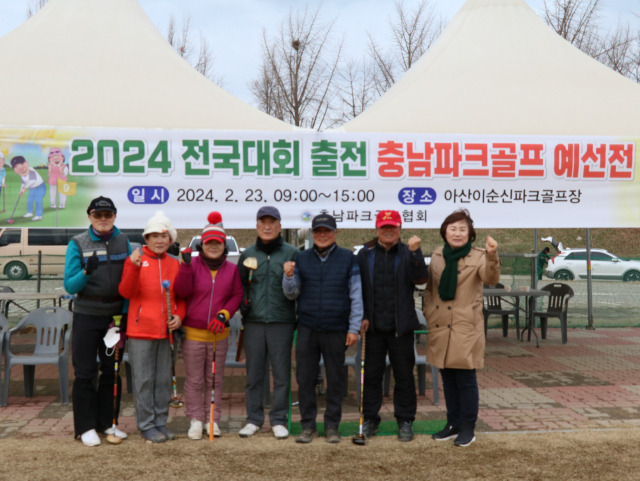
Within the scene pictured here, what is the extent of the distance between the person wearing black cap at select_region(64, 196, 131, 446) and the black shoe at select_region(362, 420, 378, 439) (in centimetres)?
184

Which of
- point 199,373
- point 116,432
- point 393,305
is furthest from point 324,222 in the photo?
point 116,432

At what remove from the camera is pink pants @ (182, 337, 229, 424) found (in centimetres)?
499

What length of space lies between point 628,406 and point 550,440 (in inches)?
63.3

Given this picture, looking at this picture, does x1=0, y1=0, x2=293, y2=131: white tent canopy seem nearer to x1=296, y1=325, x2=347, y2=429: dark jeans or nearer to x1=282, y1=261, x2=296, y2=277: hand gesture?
x1=282, y1=261, x2=296, y2=277: hand gesture

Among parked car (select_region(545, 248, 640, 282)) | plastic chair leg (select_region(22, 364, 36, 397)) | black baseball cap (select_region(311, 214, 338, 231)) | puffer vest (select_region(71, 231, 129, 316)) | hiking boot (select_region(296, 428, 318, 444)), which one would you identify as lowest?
hiking boot (select_region(296, 428, 318, 444))

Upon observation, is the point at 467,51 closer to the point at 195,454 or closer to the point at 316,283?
the point at 316,283

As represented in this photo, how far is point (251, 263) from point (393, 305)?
3.69 ft

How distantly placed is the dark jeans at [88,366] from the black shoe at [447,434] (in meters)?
2.50

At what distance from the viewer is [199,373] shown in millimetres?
5000

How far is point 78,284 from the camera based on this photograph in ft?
15.5

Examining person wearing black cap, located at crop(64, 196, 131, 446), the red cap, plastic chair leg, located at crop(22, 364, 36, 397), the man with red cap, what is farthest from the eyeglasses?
plastic chair leg, located at crop(22, 364, 36, 397)

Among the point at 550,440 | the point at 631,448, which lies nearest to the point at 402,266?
the point at 550,440

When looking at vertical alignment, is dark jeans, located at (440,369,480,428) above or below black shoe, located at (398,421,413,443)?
above

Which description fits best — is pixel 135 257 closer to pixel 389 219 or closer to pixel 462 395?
pixel 389 219
